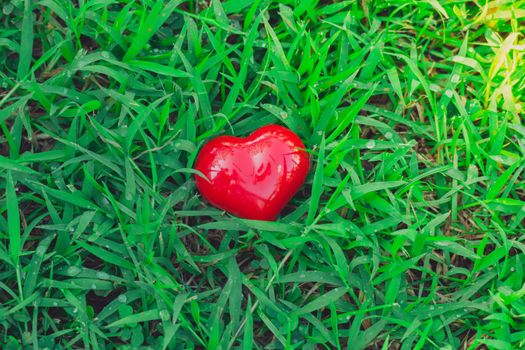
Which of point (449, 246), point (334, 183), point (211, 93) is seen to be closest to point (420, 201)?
point (449, 246)

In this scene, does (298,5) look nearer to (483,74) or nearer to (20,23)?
(483,74)

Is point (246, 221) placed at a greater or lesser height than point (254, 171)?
lesser

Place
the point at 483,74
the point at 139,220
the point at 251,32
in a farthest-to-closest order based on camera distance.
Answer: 1. the point at 483,74
2. the point at 251,32
3. the point at 139,220

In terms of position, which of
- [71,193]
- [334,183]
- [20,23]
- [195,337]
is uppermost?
[20,23]

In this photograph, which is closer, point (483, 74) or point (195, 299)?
point (195, 299)
